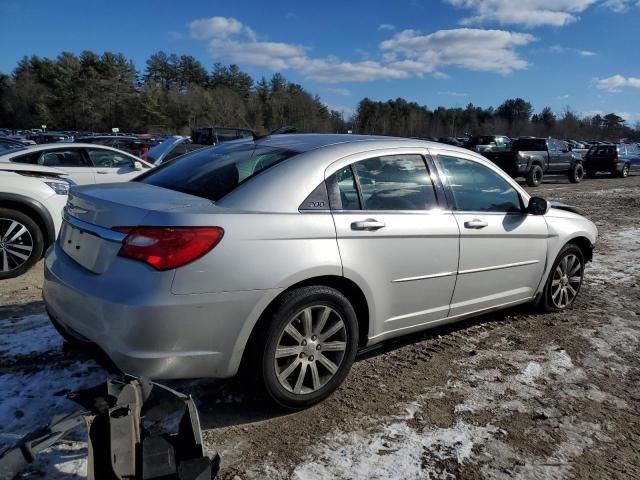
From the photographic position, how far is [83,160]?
825cm

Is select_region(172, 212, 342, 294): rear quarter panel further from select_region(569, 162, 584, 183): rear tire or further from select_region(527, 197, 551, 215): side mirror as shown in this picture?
select_region(569, 162, 584, 183): rear tire

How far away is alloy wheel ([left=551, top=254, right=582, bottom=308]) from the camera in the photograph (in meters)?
4.80

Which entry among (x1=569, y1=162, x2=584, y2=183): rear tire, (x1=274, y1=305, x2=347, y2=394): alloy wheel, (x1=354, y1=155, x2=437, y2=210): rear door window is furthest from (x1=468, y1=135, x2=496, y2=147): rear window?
(x1=274, y1=305, x2=347, y2=394): alloy wheel

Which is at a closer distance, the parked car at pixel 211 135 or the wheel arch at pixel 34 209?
the wheel arch at pixel 34 209

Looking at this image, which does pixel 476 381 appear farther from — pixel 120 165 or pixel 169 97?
pixel 169 97

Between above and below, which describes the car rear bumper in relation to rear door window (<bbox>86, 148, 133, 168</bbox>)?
below

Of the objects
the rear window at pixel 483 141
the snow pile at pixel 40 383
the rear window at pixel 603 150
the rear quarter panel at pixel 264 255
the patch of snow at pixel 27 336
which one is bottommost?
the patch of snow at pixel 27 336

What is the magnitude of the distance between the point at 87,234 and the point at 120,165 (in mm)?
6174

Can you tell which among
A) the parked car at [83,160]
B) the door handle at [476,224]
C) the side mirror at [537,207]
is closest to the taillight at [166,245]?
the door handle at [476,224]

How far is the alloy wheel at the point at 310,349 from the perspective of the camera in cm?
290

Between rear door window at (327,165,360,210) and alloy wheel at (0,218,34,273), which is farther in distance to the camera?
alloy wheel at (0,218,34,273)

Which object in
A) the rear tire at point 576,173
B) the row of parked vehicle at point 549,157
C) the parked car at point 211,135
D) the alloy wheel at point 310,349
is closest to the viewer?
the alloy wheel at point 310,349

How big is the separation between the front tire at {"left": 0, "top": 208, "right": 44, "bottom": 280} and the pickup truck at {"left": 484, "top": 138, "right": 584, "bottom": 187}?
1661cm

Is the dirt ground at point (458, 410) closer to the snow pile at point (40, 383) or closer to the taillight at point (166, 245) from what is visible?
the snow pile at point (40, 383)
